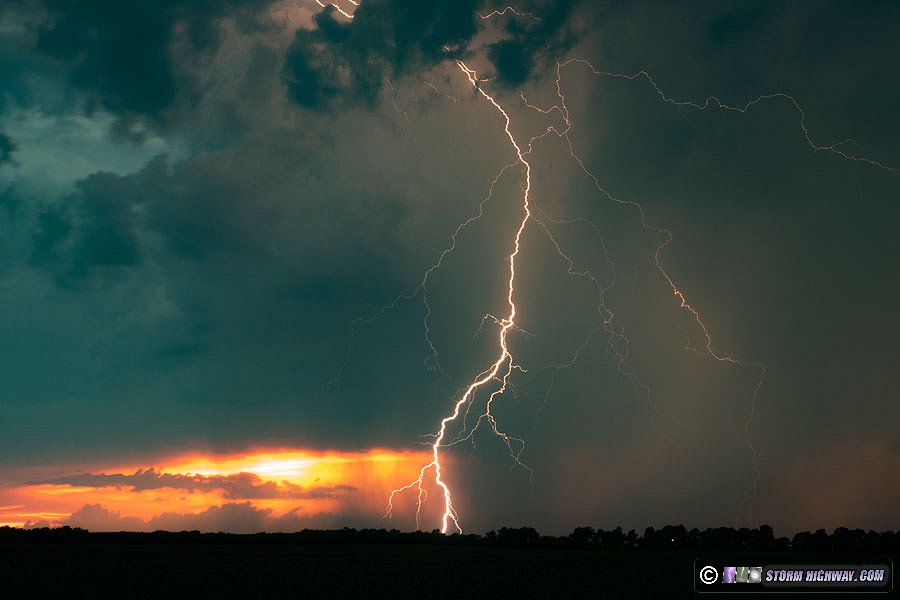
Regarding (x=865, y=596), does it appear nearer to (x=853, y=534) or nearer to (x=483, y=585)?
(x=483, y=585)

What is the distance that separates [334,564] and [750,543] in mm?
61527

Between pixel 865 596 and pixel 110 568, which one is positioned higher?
pixel 865 596

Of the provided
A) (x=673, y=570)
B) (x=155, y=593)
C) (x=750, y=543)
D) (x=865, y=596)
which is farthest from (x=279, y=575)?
(x=750, y=543)

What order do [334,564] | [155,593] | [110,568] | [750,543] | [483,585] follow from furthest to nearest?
1. [750,543]
2. [334,564]
3. [110,568]
4. [483,585]
5. [155,593]

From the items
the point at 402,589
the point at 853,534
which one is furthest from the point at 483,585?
the point at 853,534

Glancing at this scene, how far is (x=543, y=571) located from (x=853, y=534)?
6620 cm

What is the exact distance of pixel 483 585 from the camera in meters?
24.9

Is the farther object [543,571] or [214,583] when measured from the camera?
[543,571]

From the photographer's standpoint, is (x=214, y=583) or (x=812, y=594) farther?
(x=214, y=583)

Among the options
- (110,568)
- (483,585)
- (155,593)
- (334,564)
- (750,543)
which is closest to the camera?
(155,593)

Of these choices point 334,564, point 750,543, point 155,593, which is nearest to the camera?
point 155,593

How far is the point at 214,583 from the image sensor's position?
24.9 metres

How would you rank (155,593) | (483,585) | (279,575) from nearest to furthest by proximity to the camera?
(155,593)
(483,585)
(279,575)

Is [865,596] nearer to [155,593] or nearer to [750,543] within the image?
[155,593]
